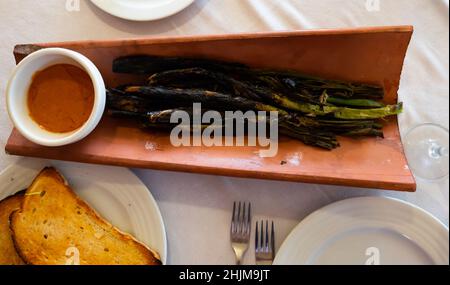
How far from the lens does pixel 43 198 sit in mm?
877

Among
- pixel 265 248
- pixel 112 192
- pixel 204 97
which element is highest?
pixel 204 97

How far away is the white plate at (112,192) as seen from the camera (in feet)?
2.87

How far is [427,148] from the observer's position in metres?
0.90

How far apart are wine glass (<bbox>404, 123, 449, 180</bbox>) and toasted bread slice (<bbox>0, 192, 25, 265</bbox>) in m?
0.88

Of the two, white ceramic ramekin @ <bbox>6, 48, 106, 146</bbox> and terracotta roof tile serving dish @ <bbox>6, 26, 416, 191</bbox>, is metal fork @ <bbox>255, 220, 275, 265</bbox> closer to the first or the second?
terracotta roof tile serving dish @ <bbox>6, 26, 416, 191</bbox>

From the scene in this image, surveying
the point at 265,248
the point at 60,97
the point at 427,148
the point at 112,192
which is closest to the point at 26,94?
the point at 60,97

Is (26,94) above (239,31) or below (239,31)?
below

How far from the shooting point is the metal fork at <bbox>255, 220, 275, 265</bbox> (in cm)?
87

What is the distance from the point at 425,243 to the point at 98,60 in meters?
0.79

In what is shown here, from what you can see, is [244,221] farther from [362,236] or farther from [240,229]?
[362,236]

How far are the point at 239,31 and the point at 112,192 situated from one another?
0.47m

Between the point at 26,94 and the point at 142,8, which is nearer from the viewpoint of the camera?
the point at 26,94
